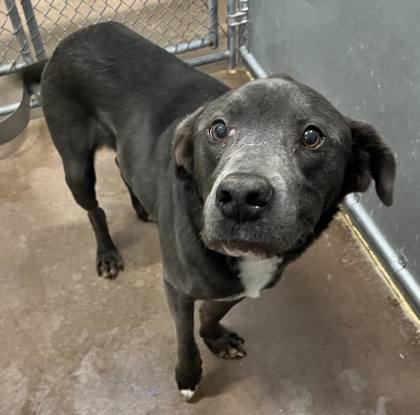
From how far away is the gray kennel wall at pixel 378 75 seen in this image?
88.1 inches

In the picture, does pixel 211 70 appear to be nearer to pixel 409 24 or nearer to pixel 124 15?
pixel 124 15

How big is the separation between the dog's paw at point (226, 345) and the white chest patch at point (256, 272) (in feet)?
1.81

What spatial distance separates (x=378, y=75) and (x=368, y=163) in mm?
854

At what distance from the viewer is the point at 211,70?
12.3 ft

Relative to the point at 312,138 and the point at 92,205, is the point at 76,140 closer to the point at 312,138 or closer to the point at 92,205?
the point at 92,205

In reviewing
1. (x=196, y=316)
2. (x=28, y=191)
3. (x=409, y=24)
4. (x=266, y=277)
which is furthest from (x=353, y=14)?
(x=28, y=191)

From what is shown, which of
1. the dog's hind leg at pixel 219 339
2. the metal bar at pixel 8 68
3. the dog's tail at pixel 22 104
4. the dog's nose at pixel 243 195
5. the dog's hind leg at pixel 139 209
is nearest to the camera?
the dog's nose at pixel 243 195

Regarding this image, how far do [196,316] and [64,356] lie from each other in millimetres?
600

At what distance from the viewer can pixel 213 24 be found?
3.61m

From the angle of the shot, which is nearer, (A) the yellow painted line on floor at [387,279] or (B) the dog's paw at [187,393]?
(B) the dog's paw at [187,393]

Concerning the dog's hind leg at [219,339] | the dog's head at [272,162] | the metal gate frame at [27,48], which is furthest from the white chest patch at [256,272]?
the metal gate frame at [27,48]

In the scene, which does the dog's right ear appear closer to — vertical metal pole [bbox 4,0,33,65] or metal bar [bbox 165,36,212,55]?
vertical metal pole [bbox 4,0,33,65]

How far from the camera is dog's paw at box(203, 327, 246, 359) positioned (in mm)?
2387

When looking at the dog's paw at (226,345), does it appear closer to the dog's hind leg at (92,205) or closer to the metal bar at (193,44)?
the dog's hind leg at (92,205)
